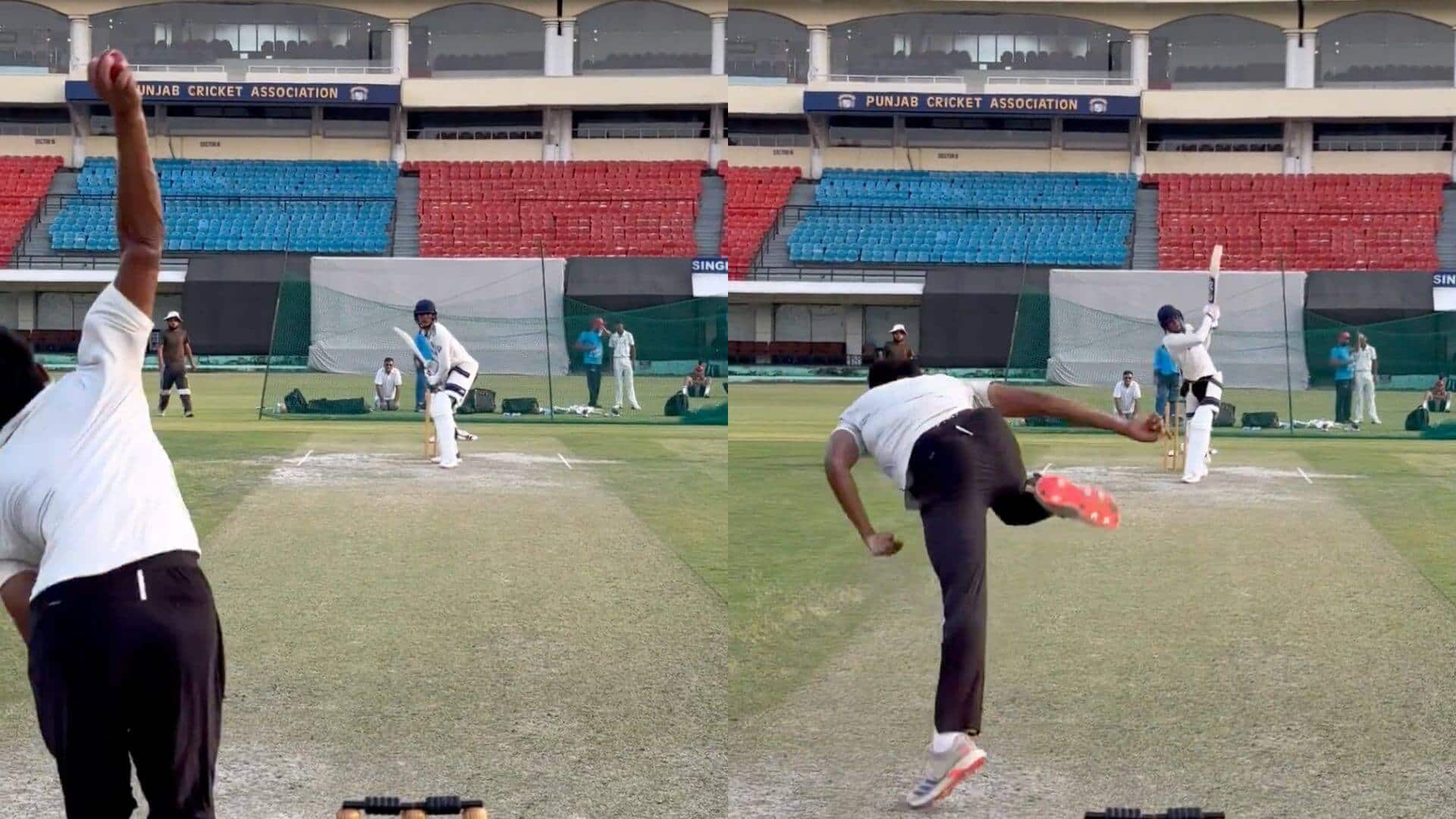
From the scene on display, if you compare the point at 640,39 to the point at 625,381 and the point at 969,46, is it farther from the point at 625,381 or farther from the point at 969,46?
the point at 625,381

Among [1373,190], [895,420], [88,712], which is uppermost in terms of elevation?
[1373,190]

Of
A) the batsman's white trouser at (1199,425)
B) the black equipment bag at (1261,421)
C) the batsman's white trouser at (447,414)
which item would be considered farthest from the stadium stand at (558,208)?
the batsman's white trouser at (1199,425)

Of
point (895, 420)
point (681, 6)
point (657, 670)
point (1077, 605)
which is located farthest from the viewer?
Answer: point (681, 6)

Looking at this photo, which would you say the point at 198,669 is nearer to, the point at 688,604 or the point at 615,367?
the point at 688,604

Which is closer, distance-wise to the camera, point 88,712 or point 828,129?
point 88,712

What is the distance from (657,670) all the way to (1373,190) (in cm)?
4769

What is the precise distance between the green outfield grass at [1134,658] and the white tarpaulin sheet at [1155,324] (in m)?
18.4

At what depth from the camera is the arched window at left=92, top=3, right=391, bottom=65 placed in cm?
5394

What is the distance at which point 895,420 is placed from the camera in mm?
6938

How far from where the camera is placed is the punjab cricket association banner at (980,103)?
52.0m

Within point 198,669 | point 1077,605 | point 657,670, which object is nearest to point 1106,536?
point 1077,605

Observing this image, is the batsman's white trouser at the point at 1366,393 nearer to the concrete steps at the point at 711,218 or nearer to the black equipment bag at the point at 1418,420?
the black equipment bag at the point at 1418,420

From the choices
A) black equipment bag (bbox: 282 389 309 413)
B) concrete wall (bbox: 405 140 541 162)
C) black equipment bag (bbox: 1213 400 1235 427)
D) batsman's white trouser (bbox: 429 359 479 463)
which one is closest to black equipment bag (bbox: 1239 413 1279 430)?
black equipment bag (bbox: 1213 400 1235 427)

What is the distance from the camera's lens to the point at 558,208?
5031 cm
